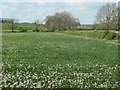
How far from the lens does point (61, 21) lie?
143 meters

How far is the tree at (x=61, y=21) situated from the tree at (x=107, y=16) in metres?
51.0

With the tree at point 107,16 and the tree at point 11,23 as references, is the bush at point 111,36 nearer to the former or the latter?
the tree at point 107,16

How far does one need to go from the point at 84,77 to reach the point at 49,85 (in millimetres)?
1966

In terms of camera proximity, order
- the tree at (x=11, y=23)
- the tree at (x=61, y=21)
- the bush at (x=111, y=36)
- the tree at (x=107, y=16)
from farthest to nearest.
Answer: the tree at (x=61, y=21) → the tree at (x=11, y=23) → the tree at (x=107, y=16) → the bush at (x=111, y=36)

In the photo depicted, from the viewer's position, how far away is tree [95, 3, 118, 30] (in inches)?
3189

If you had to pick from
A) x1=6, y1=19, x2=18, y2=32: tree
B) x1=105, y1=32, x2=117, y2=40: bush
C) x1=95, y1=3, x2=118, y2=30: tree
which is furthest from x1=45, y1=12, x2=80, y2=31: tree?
x1=105, y1=32, x2=117, y2=40: bush

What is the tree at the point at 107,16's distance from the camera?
81.0 m

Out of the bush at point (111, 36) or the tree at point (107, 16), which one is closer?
the bush at point (111, 36)

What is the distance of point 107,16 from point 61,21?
59724 millimetres

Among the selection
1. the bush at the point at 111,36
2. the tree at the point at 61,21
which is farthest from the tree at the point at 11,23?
the bush at the point at 111,36

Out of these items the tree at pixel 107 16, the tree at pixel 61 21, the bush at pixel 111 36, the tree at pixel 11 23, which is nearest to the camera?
the bush at pixel 111 36

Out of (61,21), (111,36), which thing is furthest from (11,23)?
(111,36)

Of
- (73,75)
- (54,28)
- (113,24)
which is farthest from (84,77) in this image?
(54,28)

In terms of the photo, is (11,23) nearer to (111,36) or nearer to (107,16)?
(107,16)
